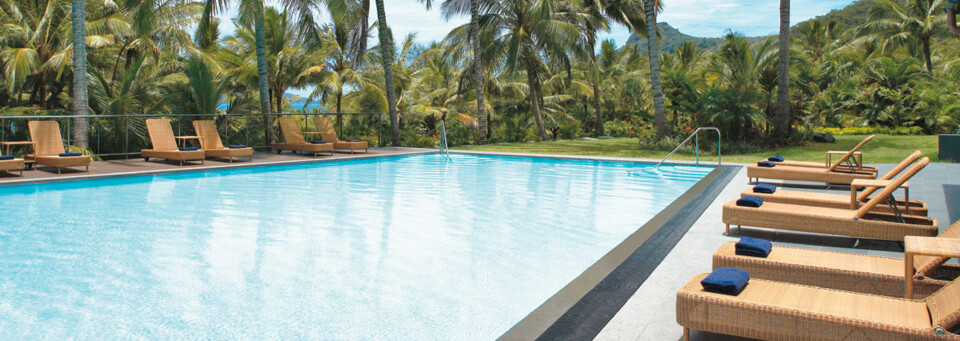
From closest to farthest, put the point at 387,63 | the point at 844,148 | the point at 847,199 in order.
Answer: the point at 847,199 < the point at 844,148 < the point at 387,63

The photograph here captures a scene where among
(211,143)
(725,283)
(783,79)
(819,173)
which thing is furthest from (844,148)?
(211,143)

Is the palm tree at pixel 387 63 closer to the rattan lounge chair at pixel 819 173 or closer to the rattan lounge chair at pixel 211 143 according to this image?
the rattan lounge chair at pixel 211 143

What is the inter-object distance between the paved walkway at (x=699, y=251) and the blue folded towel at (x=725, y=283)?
1.04ft

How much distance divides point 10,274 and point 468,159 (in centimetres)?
1183

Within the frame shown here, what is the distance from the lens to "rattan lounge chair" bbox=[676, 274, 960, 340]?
2.38 m

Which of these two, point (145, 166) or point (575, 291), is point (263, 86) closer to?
point (145, 166)

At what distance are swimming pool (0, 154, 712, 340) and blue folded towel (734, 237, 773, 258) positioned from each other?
133cm

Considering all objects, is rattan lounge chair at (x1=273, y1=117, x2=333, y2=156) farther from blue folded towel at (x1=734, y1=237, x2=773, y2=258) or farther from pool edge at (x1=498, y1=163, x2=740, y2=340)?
blue folded towel at (x1=734, y1=237, x2=773, y2=258)

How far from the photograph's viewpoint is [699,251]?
4.75 m

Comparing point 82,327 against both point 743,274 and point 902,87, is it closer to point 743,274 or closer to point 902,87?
point 743,274

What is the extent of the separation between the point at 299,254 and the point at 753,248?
12.2ft

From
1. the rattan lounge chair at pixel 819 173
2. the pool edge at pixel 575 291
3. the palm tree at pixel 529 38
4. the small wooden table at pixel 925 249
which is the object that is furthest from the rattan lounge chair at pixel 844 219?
the palm tree at pixel 529 38

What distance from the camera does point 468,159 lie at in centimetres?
1605

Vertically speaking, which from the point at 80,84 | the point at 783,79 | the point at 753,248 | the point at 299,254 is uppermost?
the point at 783,79
